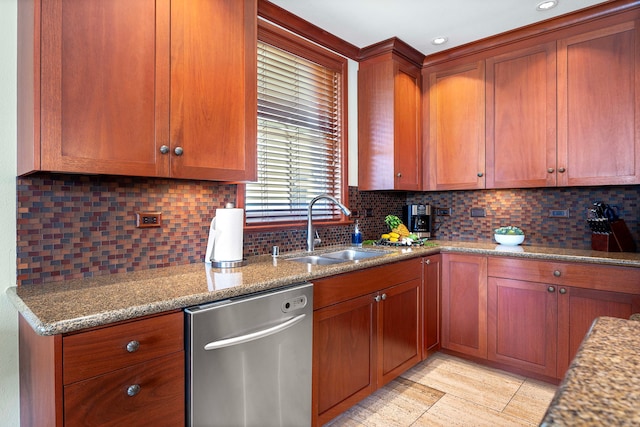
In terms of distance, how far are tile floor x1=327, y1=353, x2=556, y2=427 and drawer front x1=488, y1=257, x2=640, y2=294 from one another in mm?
721

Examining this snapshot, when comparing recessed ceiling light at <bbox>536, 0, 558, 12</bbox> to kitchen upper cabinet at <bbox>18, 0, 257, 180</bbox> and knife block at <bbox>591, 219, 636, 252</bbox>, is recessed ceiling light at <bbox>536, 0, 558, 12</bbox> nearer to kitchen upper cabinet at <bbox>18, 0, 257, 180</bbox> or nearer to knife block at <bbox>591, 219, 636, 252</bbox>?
knife block at <bbox>591, 219, 636, 252</bbox>

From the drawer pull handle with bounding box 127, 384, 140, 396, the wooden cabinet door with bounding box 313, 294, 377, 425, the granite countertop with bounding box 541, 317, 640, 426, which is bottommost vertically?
the wooden cabinet door with bounding box 313, 294, 377, 425

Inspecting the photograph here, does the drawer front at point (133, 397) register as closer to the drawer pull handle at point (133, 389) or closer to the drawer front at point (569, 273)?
the drawer pull handle at point (133, 389)

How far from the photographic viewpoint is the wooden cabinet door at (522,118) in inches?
105

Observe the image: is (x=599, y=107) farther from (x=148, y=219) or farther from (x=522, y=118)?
(x=148, y=219)

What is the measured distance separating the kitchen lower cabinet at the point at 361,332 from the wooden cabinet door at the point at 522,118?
1.09 m

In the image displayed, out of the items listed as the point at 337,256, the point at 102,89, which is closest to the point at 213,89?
the point at 102,89

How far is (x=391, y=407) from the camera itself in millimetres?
2223

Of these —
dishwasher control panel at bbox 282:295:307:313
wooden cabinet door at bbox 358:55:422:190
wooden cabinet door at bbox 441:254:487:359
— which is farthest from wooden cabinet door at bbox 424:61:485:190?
dishwasher control panel at bbox 282:295:307:313

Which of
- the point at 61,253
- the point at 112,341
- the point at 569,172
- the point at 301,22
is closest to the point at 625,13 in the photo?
the point at 569,172

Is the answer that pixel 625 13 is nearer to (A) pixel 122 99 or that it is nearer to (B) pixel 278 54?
(B) pixel 278 54

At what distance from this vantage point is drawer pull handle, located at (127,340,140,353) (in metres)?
1.14

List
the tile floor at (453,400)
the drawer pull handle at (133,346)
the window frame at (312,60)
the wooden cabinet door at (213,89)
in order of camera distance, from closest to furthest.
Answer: the drawer pull handle at (133,346) → the wooden cabinet door at (213,89) → the tile floor at (453,400) → the window frame at (312,60)

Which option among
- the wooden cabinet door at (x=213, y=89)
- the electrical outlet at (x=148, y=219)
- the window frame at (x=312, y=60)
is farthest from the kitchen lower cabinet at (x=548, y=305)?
the electrical outlet at (x=148, y=219)
